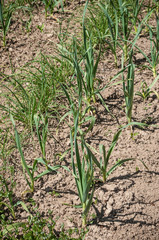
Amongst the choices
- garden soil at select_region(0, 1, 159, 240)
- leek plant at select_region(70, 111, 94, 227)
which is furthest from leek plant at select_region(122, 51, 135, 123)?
leek plant at select_region(70, 111, 94, 227)

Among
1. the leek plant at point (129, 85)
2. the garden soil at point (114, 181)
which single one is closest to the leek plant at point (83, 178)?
the garden soil at point (114, 181)

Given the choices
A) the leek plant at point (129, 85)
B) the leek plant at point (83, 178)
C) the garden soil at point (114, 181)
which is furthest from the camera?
the leek plant at point (129, 85)

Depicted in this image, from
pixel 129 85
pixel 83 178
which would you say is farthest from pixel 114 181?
pixel 129 85

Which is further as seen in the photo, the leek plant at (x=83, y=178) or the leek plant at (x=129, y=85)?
the leek plant at (x=129, y=85)

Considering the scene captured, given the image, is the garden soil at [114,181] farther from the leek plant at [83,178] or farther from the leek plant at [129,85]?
the leek plant at [129,85]

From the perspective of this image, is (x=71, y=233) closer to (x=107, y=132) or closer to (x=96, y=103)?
(x=107, y=132)

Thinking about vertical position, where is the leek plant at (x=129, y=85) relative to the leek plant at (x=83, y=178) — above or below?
above

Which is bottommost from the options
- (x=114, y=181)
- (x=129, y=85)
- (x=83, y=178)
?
(x=114, y=181)

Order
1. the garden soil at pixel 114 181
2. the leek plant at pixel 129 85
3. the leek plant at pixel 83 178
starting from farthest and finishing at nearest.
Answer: the leek plant at pixel 129 85 → the garden soil at pixel 114 181 → the leek plant at pixel 83 178

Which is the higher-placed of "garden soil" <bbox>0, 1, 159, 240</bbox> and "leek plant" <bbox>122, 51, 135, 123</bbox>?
"leek plant" <bbox>122, 51, 135, 123</bbox>

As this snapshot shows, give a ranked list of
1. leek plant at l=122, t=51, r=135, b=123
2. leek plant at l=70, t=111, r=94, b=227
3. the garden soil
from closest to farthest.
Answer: leek plant at l=70, t=111, r=94, b=227
the garden soil
leek plant at l=122, t=51, r=135, b=123

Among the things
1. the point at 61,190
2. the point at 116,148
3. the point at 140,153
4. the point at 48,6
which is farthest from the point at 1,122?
the point at 48,6

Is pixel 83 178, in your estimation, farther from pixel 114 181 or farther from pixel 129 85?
pixel 129 85

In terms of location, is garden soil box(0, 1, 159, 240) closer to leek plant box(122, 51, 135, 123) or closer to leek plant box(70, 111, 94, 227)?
leek plant box(70, 111, 94, 227)
